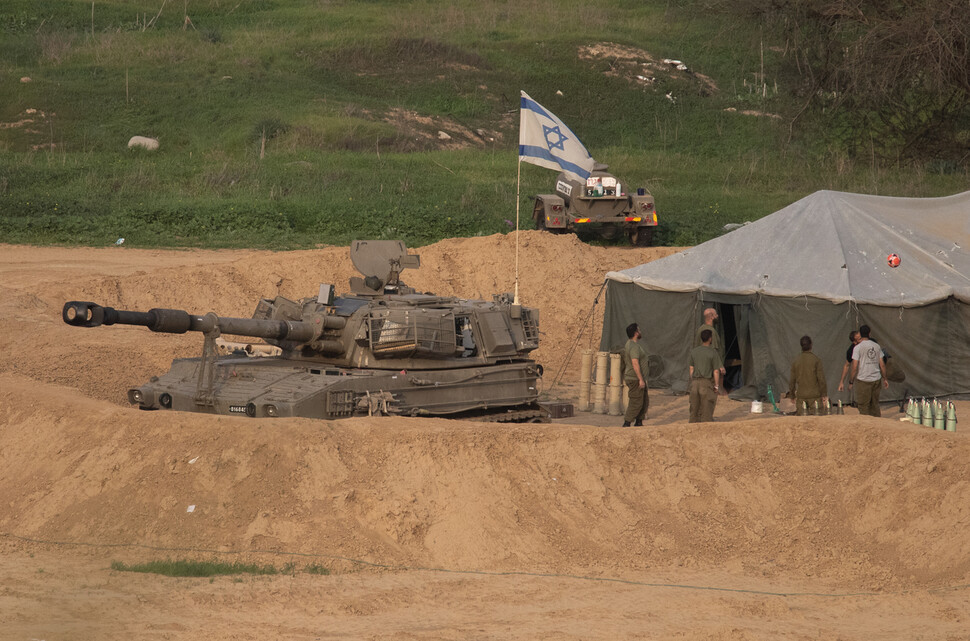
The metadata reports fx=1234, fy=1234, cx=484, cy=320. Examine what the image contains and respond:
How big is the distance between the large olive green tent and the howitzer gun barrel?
8329 mm

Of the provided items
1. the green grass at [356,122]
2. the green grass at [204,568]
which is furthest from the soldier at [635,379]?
the green grass at [356,122]

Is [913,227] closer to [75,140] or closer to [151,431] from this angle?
[151,431]

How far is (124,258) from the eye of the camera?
27266 millimetres

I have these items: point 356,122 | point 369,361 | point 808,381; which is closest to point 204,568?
point 369,361

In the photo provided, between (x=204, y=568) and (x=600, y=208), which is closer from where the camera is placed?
(x=204, y=568)

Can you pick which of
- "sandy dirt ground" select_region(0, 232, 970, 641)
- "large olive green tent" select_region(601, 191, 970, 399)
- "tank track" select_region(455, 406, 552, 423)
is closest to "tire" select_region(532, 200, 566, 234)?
"large olive green tent" select_region(601, 191, 970, 399)

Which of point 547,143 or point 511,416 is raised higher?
point 547,143

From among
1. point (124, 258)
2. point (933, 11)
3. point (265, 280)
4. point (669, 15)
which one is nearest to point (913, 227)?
point (933, 11)

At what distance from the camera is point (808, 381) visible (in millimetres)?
16672

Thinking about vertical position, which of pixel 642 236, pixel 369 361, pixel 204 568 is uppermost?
pixel 642 236

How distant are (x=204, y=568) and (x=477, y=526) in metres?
2.53

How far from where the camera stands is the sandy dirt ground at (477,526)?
377 inches

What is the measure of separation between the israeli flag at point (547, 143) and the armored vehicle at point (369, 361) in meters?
5.02

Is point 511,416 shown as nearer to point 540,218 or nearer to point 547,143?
point 547,143
